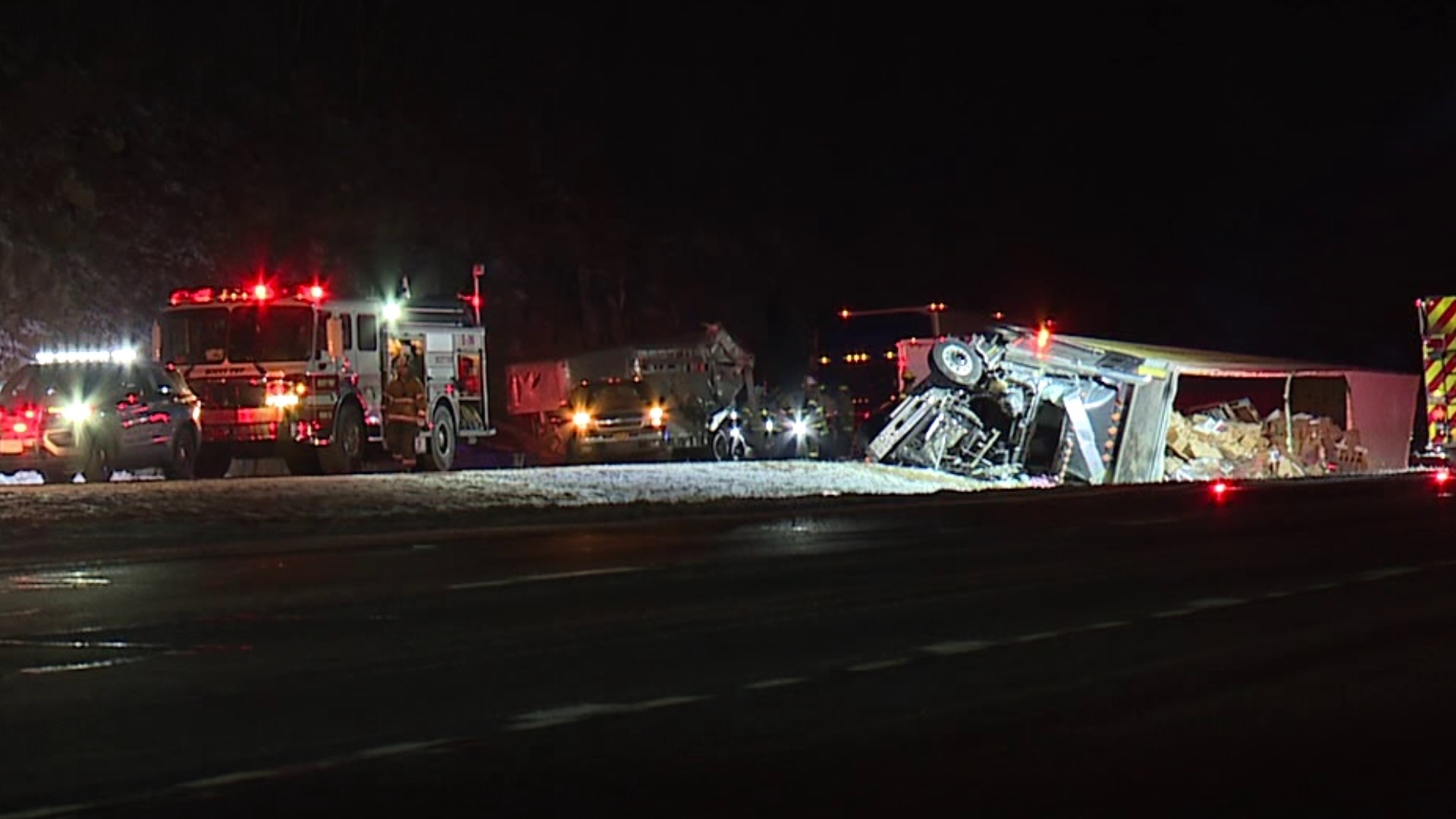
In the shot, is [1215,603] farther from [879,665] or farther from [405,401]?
[405,401]

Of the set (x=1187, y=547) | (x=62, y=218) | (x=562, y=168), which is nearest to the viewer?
(x=1187, y=547)

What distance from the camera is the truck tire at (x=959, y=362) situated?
2892 centimetres

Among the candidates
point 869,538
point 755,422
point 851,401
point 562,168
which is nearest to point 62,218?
point 755,422

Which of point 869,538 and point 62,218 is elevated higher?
point 62,218

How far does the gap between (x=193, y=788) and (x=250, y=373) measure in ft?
66.0

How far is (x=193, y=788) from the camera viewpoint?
730 centimetres

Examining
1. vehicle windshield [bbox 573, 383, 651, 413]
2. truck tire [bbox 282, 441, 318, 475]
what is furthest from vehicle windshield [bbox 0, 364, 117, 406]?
vehicle windshield [bbox 573, 383, 651, 413]

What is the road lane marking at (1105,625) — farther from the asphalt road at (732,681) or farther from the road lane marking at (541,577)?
the road lane marking at (541,577)

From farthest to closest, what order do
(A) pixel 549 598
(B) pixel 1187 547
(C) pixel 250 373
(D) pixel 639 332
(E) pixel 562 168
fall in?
1. (E) pixel 562 168
2. (D) pixel 639 332
3. (C) pixel 250 373
4. (B) pixel 1187 547
5. (A) pixel 549 598

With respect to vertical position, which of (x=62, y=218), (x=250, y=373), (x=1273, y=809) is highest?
(x=62, y=218)

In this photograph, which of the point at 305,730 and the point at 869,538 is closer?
the point at 305,730

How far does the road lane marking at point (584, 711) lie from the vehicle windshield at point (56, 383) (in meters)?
18.0

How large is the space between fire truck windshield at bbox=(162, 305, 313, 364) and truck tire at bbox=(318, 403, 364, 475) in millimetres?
1338

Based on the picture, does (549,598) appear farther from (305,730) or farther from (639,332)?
(639,332)
